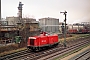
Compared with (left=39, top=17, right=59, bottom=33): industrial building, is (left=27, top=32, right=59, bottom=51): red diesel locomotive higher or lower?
lower

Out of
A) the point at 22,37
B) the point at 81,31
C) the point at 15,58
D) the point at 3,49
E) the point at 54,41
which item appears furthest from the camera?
the point at 81,31

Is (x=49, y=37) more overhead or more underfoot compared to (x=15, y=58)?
more overhead

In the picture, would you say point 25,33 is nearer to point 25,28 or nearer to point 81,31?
point 25,28

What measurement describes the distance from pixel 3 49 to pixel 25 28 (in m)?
7.75

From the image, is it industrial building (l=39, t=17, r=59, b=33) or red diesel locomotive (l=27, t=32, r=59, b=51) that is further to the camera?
industrial building (l=39, t=17, r=59, b=33)

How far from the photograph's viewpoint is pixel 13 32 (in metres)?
26.5

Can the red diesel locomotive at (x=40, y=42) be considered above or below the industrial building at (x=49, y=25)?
below

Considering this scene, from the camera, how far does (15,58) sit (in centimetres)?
1452

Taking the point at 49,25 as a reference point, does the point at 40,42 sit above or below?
below

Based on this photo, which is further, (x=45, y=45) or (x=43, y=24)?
(x=43, y=24)

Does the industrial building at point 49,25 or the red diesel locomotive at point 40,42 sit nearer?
the red diesel locomotive at point 40,42

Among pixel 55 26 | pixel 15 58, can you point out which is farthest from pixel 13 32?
pixel 55 26

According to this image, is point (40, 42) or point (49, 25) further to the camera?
point (49, 25)

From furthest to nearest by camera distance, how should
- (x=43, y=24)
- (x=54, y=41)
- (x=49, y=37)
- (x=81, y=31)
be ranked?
(x=81, y=31)
(x=43, y=24)
(x=54, y=41)
(x=49, y=37)
